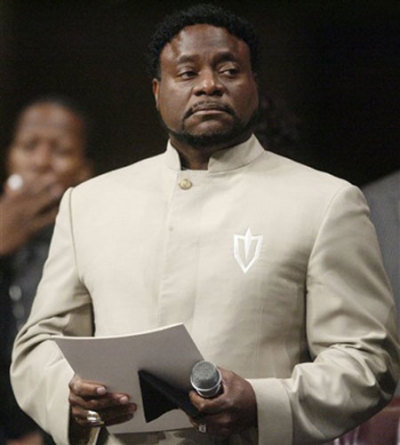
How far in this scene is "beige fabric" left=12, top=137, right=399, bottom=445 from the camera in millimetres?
1947

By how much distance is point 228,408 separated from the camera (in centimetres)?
183

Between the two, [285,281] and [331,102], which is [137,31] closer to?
[331,102]

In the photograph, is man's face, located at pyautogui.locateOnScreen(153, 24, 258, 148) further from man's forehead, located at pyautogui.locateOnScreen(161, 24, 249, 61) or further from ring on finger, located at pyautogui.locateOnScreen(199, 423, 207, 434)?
ring on finger, located at pyautogui.locateOnScreen(199, 423, 207, 434)

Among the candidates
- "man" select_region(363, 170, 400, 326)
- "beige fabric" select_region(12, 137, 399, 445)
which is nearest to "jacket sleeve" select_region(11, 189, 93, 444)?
"beige fabric" select_region(12, 137, 399, 445)

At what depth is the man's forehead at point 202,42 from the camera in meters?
2.14

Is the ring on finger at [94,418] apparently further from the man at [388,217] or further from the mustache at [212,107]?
the man at [388,217]

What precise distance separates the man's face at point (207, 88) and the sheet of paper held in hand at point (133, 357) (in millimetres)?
470

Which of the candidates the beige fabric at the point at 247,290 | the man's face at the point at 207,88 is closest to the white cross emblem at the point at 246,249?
the beige fabric at the point at 247,290

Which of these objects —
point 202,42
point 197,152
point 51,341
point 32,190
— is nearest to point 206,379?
point 51,341

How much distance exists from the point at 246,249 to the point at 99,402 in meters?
0.39

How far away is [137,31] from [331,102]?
1.68 feet

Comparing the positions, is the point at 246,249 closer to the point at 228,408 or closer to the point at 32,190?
the point at 228,408

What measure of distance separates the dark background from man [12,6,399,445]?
16.3 inches

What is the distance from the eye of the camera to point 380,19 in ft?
8.58
